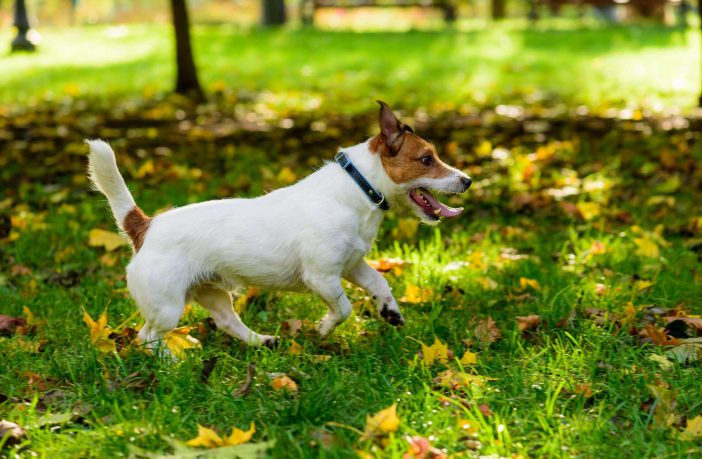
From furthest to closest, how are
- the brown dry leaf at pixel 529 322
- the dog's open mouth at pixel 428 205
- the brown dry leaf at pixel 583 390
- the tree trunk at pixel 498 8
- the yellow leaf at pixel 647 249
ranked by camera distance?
the tree trunk at pixel 498 8
the yellow leaf at pixel 647 249
the brown dry leaf at pixel 529 322
the dog's open mouth at pixel 428 205
the brown dry leaf at pixel 583 390

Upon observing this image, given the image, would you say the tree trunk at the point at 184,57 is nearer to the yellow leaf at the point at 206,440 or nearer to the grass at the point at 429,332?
the grass at the point at 429,332

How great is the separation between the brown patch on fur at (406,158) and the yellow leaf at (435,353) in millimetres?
702

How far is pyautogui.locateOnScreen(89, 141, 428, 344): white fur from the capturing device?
3.62 m

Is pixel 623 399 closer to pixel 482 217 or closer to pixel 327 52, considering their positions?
pixel 482 217

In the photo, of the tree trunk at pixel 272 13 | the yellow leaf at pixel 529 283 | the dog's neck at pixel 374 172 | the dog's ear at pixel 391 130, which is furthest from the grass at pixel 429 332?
the tree trunk at pixel 272 13

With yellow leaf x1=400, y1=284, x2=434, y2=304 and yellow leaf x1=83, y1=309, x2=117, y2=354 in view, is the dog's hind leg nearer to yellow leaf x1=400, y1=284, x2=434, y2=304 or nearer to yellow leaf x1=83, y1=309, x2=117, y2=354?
yellow leaf x1=83, y1=309, x2=117, y2=354

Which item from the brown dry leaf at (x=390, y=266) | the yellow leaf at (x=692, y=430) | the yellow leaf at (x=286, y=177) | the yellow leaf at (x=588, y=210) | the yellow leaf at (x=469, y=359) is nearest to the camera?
the yellow leaf at (x=692, y=430)

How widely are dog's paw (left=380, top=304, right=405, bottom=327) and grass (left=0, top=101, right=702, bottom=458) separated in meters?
0.06

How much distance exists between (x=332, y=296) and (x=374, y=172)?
0.56 metres

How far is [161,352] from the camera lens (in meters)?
3.57

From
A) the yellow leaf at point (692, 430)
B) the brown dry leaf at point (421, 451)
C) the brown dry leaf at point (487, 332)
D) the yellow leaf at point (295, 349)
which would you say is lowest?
the brown dry leaf at point (487, 332)

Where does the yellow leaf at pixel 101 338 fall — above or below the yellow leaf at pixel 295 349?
above

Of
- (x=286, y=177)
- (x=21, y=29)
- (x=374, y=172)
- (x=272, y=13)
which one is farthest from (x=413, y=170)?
(x=272, y=13)

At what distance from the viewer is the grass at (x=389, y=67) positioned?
11492 millimetres
